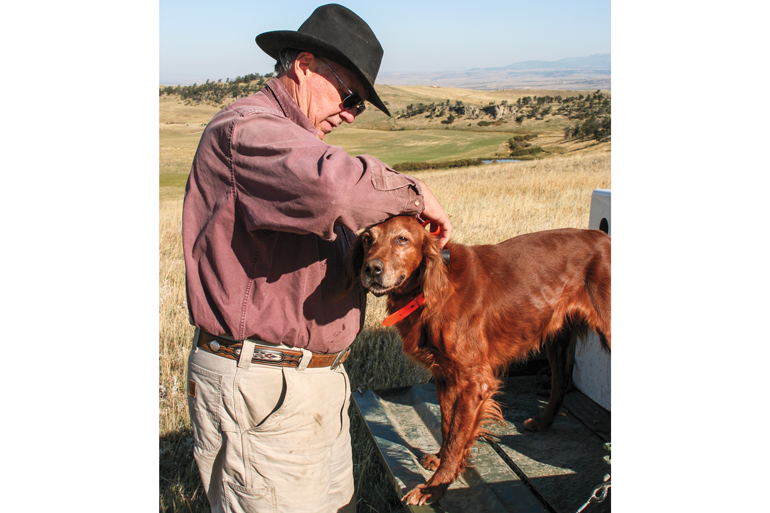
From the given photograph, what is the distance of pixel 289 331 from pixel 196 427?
545mm

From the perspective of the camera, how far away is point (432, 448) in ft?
10.5

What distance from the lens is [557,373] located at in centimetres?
353

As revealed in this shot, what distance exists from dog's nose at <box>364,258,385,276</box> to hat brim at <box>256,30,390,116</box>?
0.67 m

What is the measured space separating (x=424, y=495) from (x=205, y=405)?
136 cm

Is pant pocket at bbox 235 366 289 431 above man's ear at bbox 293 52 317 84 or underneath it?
underneath

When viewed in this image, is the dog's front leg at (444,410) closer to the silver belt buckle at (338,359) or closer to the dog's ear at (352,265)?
the silver belt buckle at (338,359)

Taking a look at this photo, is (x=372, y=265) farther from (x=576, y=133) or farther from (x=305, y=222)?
(x=576, y=133)

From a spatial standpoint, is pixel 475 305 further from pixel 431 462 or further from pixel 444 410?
pixel 431 462

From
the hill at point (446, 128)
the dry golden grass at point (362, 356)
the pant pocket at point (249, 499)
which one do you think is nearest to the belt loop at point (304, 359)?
the pant pocket at point (249, 499)

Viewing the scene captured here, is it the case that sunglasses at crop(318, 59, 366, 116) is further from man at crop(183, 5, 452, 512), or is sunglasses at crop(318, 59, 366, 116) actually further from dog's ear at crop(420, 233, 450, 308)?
dog's ear at crop(420, 233, 450, 308)

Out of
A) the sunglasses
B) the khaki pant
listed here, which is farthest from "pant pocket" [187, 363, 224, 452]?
the sunglasses

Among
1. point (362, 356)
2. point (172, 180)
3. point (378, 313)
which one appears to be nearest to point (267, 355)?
point (362, 356)

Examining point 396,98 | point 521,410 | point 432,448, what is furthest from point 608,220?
point 396,98

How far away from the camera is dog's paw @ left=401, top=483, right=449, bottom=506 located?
2.67 meters
